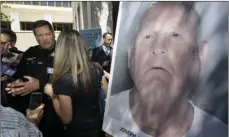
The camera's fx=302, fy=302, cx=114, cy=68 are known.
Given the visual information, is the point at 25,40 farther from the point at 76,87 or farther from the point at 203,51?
the point at 203,51

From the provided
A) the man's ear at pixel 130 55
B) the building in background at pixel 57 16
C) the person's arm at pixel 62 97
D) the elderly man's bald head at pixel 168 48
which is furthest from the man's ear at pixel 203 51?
the person's arm at pixel 62 97

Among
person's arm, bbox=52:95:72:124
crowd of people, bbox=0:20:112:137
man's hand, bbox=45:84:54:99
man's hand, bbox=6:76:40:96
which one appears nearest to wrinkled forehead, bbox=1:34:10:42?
crowd of people, bbox=0:20:112:137

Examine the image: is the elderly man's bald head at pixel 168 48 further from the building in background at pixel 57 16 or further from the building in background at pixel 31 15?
the building in background at pixel 31 15

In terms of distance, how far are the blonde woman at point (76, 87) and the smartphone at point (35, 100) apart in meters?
0.17

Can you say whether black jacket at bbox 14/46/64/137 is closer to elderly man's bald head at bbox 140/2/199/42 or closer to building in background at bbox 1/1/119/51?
building in background at bbox 1/1/119/51

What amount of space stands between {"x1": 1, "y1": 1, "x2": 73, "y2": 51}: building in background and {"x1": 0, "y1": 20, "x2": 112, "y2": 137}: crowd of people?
4 cm

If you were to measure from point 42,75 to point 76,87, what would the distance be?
0.37 m

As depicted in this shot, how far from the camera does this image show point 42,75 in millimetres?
2254

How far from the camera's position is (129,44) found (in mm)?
1496

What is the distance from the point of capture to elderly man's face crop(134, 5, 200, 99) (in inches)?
46.1

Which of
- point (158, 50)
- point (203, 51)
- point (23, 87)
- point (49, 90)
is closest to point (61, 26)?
point (49, 90)

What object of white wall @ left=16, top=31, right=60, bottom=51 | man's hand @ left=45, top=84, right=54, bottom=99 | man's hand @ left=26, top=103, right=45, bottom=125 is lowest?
man's hand @ left=26, top=103, right=45, bottom=125

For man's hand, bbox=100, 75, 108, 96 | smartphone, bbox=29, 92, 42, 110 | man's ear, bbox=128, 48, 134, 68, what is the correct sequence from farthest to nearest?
smartphone, bbox=29, 92, 42, 110 → man's hand, bbox=100, 75, 108, 96 → man's ear, bbox=128, 48, 134, 68

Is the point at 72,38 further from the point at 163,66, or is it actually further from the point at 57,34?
the point at 163,66
